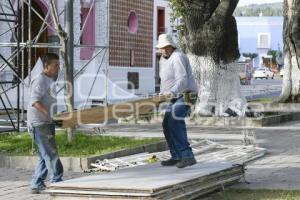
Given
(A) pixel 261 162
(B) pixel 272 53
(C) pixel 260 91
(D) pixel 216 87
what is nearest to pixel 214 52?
(D) pixel 216 87

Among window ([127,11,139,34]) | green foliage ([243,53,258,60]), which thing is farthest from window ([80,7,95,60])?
green foliage ([243,53,258,60])

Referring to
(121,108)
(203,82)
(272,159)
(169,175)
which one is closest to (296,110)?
(203,82)

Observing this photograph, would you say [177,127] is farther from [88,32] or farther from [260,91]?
[260,91]

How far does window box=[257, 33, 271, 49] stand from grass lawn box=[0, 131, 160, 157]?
3036 inches

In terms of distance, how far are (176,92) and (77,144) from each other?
13.5 feet

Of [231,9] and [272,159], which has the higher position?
[231,9]

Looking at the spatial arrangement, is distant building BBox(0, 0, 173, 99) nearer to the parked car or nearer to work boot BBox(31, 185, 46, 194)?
work boot BBox(31, 185, 46, 194)

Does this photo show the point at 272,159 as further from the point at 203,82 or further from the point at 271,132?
the point at 203,82

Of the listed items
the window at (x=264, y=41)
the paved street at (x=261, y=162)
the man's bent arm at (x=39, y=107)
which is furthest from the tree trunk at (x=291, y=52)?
the window at (x=264, y=41)

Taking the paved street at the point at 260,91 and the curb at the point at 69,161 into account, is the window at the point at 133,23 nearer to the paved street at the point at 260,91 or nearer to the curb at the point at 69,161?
the paved street at the point at 260,91

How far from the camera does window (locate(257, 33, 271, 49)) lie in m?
89.4

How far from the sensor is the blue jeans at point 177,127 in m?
9.17

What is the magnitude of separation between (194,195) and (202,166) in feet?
3.48

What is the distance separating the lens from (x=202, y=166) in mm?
9305
